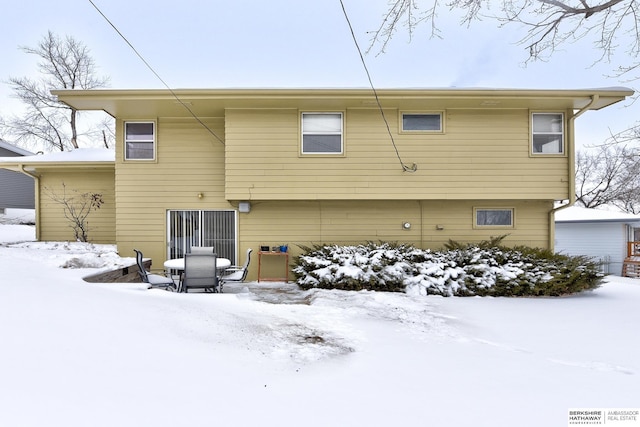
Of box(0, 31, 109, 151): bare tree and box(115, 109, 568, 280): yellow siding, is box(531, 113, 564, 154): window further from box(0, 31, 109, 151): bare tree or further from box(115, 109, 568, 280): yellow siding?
box(0, 31, 109, 151): bare tree

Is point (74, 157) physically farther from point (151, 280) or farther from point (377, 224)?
point (377, 224)

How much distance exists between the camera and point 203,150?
8344 mm

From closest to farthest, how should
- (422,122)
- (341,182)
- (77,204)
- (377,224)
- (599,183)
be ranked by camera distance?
(341,182) < (422,122) < (377,224) < (77,204) < (599,183)

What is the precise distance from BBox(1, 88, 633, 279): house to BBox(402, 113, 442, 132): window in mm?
24

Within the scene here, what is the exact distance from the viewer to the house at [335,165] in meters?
7.54

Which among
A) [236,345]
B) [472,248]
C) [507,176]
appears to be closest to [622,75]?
[507,176]

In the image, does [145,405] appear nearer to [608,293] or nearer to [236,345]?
[236,345]

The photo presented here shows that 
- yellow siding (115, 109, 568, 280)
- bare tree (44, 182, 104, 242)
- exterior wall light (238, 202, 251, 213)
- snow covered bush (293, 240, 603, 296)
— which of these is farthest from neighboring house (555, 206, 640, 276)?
bare tree (44, 182, 104, 242)

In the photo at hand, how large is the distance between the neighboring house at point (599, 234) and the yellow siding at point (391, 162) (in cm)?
1038

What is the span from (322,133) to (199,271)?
13.9ft

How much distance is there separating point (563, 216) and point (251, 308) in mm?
18406

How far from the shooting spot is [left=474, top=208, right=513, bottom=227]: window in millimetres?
8375

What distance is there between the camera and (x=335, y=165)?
306 inches

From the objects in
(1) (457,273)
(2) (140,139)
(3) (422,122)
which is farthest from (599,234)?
(2) (140,139)
